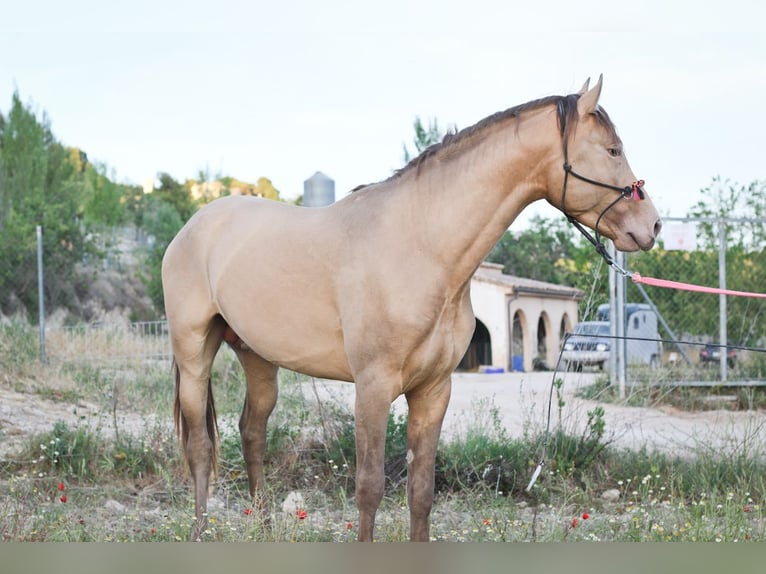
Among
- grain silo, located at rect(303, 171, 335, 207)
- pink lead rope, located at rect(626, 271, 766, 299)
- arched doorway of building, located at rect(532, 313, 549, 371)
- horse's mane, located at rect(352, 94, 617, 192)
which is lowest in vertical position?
arched doorway of building, located at rect(532, 313, 549, 371)

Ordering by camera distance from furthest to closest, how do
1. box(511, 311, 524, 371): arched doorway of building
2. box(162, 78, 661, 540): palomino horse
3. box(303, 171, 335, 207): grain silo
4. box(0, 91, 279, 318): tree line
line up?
box(511, 311, 524, 371): arched doorway of building → box(0, 91, 279, 318): tree line → box(303, 171, 335, 207): grain silo → box(162, 78, 661, 540): palomino horse

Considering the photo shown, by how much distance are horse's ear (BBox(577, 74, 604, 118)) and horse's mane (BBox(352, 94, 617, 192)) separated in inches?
1.0

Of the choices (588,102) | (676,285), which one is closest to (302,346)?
(588,102)

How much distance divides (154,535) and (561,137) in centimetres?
300

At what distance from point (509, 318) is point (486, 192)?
64.1 ft

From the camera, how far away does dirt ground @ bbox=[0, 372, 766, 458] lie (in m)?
6.69

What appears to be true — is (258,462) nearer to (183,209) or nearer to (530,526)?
(530,526)

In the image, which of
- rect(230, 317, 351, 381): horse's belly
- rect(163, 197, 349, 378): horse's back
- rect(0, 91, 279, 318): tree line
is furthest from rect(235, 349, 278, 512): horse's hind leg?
rect(0, 91, 279, 318): tree line

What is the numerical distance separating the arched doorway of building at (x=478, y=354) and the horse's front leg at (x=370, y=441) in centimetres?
2004

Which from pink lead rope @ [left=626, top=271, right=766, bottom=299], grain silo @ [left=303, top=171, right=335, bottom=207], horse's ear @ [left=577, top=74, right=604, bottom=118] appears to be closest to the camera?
horse's ear @ [left=577, top=74, right=604, bottom=118]

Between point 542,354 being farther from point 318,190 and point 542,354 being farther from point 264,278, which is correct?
Answer: point 264,278

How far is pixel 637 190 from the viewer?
11.2ft

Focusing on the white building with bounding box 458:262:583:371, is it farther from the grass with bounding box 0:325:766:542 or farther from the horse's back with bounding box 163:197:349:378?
the horse's back with bounding box 163:197:349:378

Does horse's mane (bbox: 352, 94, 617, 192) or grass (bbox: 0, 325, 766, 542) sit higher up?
horse's mane (bbox: 352, 94, 617, 192)
